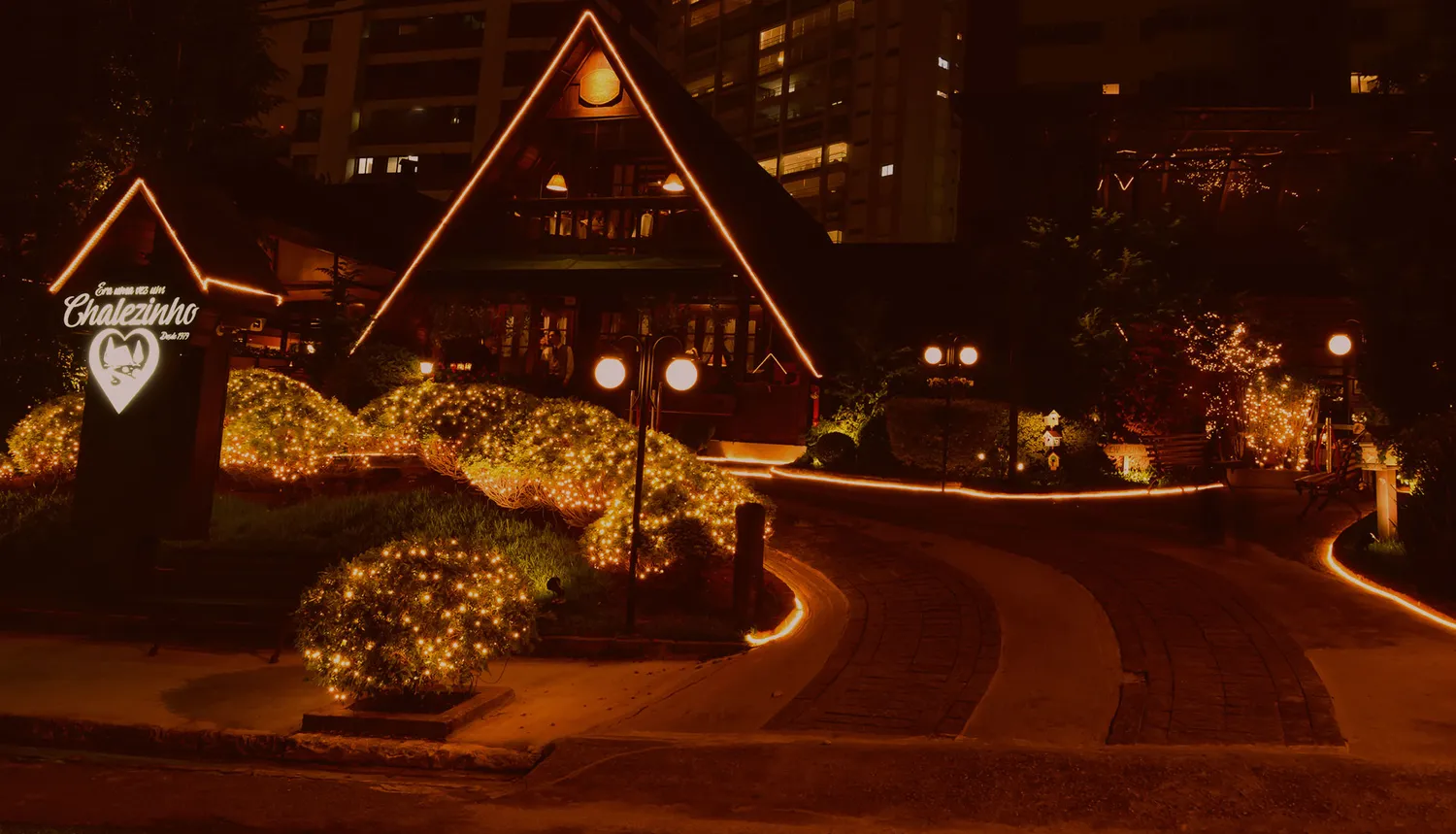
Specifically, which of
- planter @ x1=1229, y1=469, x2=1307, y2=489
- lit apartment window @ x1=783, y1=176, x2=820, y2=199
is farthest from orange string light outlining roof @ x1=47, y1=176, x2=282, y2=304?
lit apartment window @ x1=783, y1=176, x2=820, y2=199

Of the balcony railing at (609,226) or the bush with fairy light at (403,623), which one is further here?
the balcony railing at (609,226)

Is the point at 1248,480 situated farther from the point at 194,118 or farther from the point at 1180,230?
the point at 194,118

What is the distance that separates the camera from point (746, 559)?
10.3m

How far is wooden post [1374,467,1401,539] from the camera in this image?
1223cm

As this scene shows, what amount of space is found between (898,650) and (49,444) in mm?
12367

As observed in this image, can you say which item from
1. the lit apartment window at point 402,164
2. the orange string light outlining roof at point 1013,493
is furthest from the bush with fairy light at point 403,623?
the lit apartment window at point 402,164

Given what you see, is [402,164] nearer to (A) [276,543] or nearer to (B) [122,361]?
(B) [122,361]

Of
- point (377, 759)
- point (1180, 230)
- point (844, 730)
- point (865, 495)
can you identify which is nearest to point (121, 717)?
point (377, 759)

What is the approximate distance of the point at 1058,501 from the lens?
16.5 meters

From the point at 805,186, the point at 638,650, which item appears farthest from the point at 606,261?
the point at 805,186

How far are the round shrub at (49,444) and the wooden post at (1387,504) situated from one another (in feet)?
54.9

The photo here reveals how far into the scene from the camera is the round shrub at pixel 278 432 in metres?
14.8

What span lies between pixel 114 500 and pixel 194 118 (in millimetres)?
14374

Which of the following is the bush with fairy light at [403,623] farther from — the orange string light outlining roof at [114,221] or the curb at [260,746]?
the orange string light outlining roof at [114,221]
